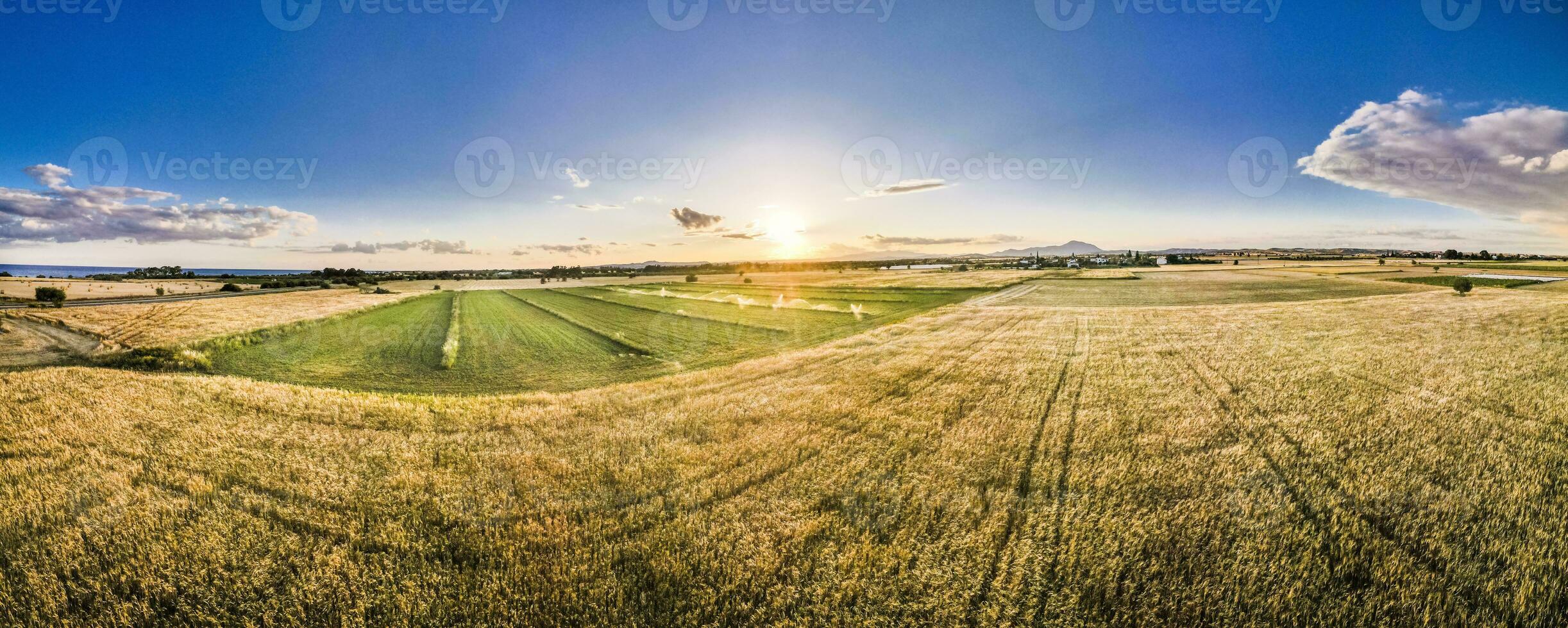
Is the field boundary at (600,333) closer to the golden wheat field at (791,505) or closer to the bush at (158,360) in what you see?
the golden wheat field at (791,505)

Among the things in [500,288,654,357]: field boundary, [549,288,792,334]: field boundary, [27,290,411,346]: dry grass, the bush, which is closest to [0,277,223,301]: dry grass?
[27,290,411,346]: dry grass

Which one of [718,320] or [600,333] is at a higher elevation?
[718,320]

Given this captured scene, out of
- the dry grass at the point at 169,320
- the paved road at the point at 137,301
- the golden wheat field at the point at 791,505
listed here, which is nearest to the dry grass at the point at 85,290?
the paved road at the point at 137,301

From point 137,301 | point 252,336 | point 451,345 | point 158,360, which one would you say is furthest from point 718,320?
point 137,301

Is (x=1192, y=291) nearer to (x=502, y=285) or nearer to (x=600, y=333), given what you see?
(x=600, y=333)

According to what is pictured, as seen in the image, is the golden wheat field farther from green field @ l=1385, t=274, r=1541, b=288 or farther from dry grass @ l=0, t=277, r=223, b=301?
dry grass @ l=0, t=277, r=223, b=301

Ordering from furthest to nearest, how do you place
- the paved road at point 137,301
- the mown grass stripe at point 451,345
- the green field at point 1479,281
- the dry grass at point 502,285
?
the dry grass at point 502,285, the green field at point 1479,281, the paved road at point 137,301, the mown grass stripe at point 451,345
